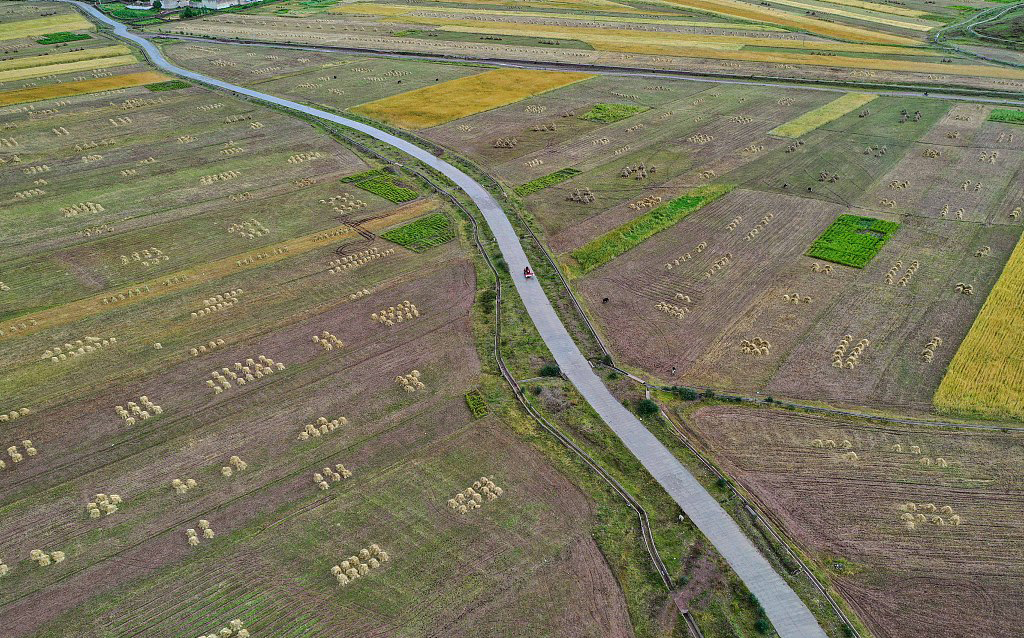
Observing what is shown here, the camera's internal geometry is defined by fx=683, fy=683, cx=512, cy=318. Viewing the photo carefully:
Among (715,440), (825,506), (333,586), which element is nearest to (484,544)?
(333,586)

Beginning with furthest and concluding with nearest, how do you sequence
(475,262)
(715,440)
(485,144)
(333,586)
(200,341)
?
(485,144)
(475,262)
(200,341)
(715,440)
(333,586)

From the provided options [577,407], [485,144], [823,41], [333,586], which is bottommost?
[333,586]

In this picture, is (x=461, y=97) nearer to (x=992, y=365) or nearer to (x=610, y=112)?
(x=610, y=112)

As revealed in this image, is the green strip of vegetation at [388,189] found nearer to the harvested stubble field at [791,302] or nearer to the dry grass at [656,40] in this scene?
the harvested stubble field at [791,302]

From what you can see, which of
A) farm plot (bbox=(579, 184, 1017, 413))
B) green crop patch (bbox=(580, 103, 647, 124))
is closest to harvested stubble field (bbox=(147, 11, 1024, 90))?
green crop patch (bbox=(580, 103, 647, 124))

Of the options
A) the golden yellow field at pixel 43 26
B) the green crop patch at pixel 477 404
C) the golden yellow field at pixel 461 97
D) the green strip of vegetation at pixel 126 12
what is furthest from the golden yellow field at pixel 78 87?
the green crop patch at pixel 477 404

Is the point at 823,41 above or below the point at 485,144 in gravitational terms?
above

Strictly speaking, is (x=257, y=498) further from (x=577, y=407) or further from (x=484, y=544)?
(x=577, y=407)
